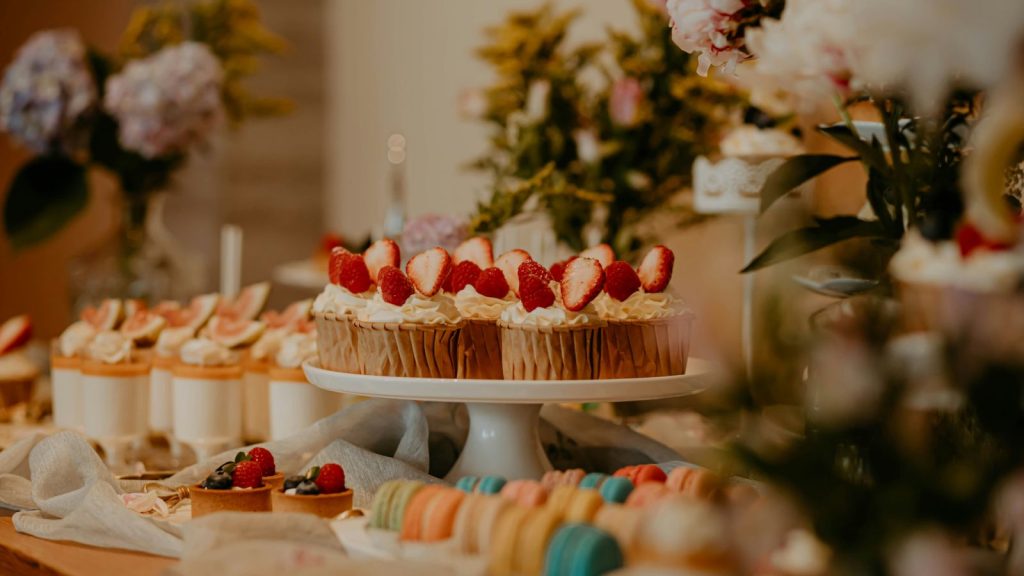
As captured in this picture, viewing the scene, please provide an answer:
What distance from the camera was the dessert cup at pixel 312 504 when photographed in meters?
1.46

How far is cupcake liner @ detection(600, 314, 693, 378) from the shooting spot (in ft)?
5.45

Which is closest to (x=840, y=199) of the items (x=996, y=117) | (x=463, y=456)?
(x=463, y=456)

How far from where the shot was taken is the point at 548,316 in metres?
1.62

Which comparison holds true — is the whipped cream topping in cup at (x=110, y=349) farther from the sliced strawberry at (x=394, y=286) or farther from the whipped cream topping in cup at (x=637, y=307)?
the whipped cream topping in cup at (x=637, y=307)

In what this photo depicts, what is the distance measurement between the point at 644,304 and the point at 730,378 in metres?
0.75

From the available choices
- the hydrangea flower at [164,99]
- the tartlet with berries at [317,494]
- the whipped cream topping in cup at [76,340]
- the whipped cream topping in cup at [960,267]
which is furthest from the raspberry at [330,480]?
the hydrangea flower at [164,99]

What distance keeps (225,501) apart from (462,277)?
1.44 ft

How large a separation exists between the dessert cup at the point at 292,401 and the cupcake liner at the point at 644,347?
58 cm

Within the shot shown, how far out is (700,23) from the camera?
1356 mm

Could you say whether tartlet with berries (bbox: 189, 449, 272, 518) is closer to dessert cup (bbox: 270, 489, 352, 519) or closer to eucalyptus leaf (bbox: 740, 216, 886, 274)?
dessert cup (bbox: 270, 489, 352, 519)

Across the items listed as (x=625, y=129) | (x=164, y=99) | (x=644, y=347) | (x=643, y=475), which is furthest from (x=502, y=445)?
(x=164, y=99)

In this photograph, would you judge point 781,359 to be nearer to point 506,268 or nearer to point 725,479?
point 725,479

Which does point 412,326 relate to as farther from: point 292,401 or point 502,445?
point 292,401

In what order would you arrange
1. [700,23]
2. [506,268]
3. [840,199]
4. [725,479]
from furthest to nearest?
[840,199] → [506,268] → [700,23] → [725,479]
